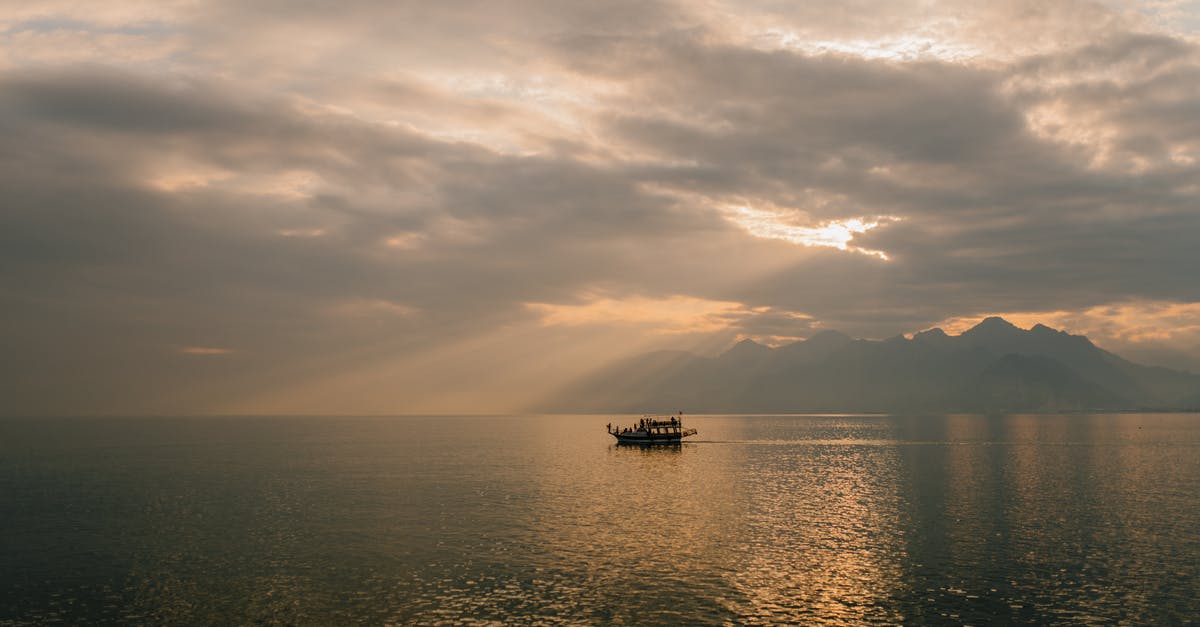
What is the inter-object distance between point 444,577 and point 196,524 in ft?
120

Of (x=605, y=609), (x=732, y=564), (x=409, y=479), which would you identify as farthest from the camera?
(x=409, y=479)

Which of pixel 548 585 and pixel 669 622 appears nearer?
pixel 669 622

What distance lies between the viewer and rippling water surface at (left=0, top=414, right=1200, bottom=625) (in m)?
44.6

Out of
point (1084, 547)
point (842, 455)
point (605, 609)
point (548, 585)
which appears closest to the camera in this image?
point (605, 609)

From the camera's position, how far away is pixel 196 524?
72875 mm

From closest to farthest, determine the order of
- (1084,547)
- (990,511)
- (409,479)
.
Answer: (1084,547), (990,511), (409,479)

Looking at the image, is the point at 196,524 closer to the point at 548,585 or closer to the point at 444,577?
the point at 444,577

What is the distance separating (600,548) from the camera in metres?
61.2

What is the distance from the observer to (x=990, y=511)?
80562 mm

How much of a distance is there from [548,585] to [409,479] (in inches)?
2794

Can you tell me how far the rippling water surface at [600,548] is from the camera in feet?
146

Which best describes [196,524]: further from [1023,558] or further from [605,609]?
[1023,558]

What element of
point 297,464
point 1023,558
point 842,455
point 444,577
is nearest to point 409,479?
point 297,464

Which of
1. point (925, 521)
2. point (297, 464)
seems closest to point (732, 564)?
point (925, 521)
